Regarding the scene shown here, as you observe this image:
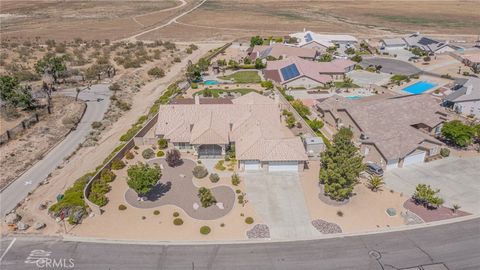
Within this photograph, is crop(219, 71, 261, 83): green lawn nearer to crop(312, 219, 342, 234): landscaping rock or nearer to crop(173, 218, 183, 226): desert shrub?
crop(312, 219, 342, 234): landscaping rock

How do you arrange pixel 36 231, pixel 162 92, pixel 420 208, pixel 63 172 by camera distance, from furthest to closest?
1. pixel 162 92
2. pixel 63 172
3. pixel 420 208
4. pixel 36 231

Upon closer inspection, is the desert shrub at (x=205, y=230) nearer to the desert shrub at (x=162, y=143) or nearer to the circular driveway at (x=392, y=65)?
the desert shrub at (x=162, y=143)

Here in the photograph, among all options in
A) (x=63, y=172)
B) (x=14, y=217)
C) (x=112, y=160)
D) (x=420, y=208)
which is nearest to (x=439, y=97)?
(x=420, y=208)

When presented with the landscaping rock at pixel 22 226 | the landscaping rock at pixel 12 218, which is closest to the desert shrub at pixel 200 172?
the landscaping rock at pixel 22 226

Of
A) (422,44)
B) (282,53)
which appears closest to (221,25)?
(282,53)

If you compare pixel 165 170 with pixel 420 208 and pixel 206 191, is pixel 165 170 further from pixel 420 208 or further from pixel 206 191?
pixel 420 208

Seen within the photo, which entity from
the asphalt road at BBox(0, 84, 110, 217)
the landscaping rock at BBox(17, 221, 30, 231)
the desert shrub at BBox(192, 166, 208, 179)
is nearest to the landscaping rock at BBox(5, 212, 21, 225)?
the landscaping rock at BBox(17, 221, 30, 231)
